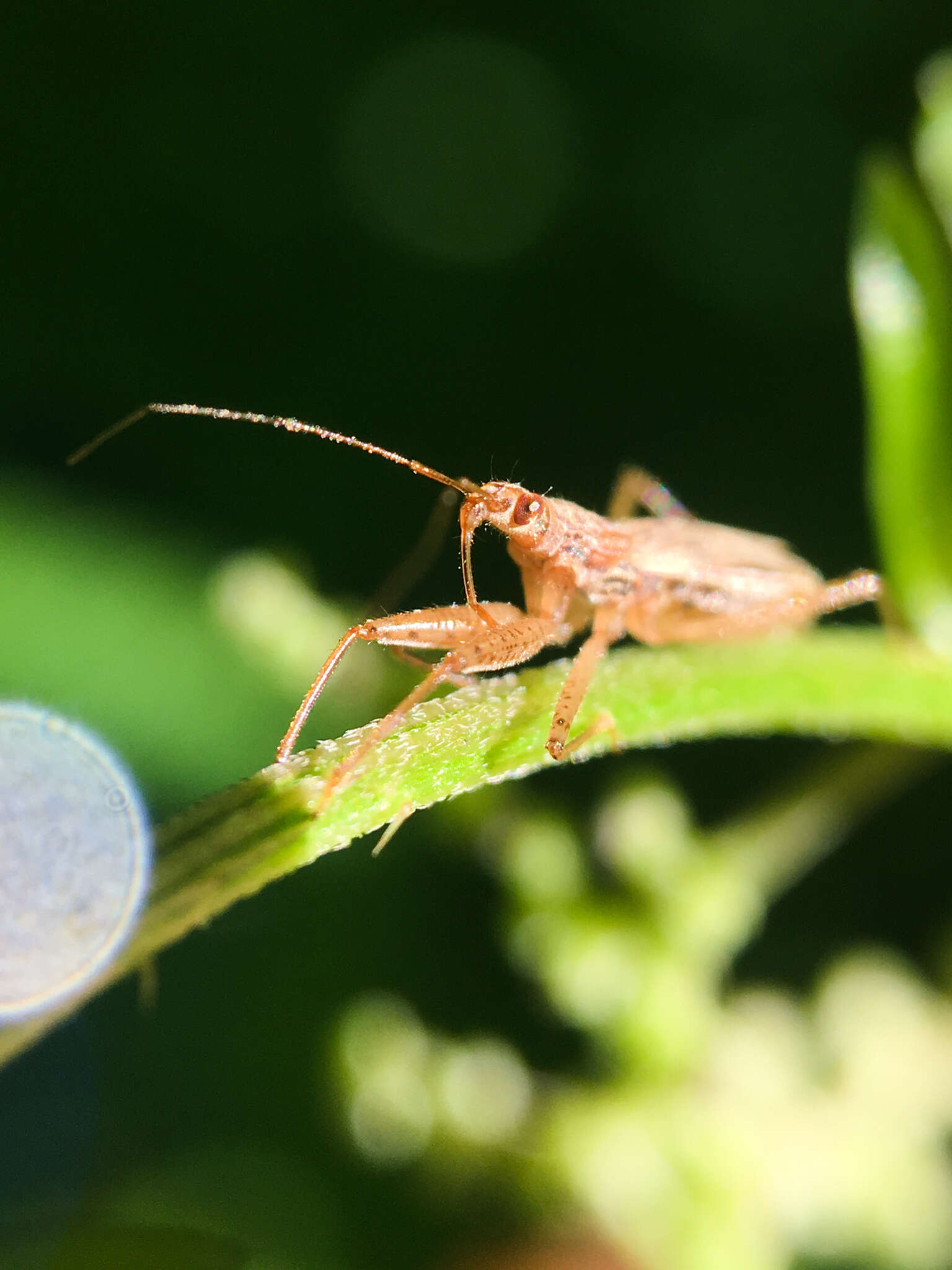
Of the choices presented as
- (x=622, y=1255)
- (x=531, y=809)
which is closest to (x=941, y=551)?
(x=531, y=809)

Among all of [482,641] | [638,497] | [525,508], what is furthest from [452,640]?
[638,497]

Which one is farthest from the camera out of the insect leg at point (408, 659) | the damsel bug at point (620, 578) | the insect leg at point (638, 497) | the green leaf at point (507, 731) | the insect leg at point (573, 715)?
the insect leg at point (638, 497)

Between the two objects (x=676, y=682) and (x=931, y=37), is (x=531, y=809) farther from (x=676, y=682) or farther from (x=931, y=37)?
(x=931, y=37)

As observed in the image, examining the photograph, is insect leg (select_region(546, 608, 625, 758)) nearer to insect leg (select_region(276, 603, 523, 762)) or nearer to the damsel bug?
insect leg (select_region(276, 603, 523, 762))

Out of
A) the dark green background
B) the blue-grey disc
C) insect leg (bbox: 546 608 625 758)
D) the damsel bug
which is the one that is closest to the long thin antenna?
the damsel bug

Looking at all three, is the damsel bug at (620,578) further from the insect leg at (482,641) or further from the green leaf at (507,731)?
the green leaf at (507,731)

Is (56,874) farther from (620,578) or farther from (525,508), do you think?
(620,578)

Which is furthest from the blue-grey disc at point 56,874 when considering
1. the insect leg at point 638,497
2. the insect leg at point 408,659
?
the insect leg at point 638,497
